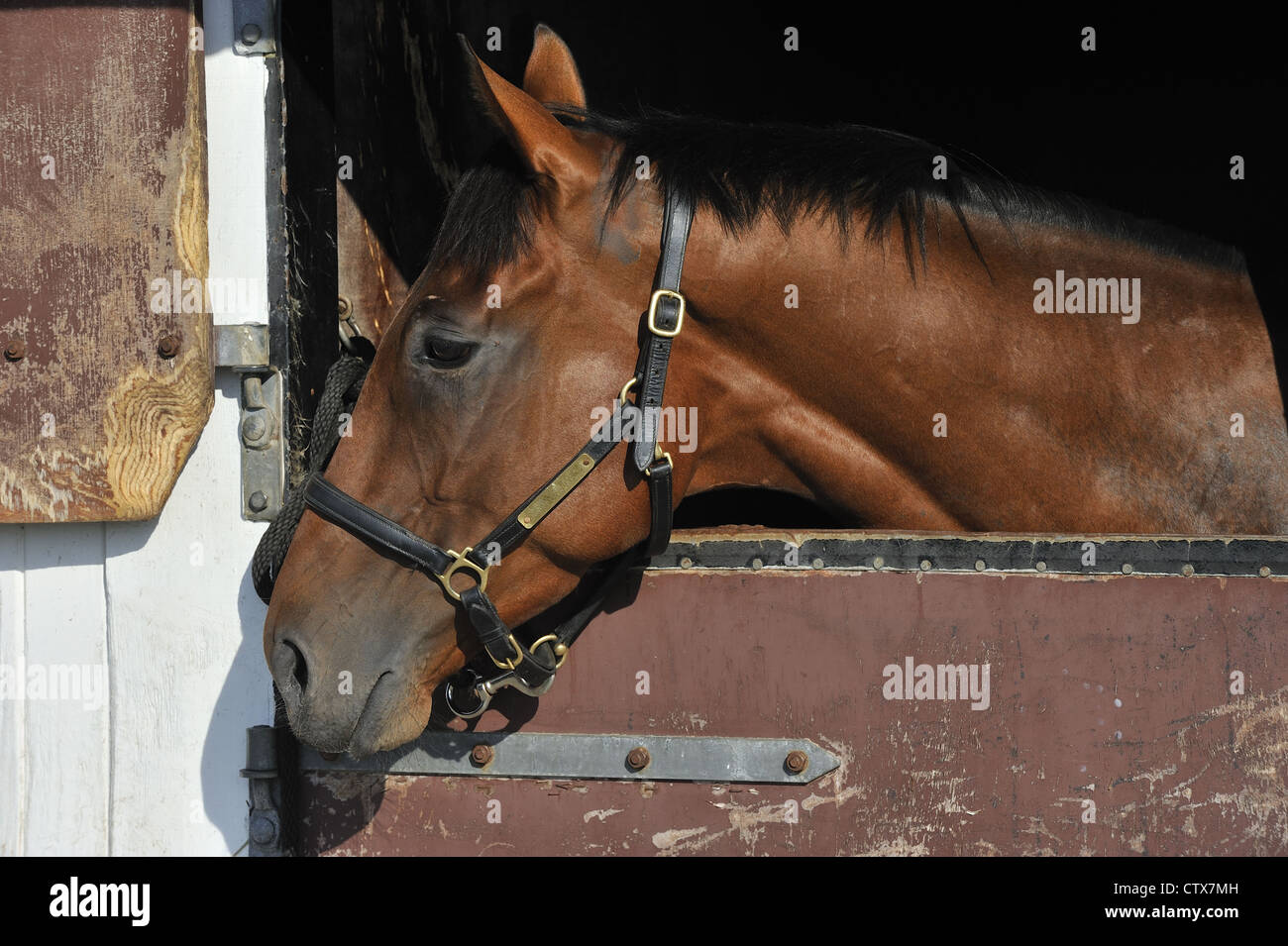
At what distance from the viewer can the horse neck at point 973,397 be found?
1.65 metres

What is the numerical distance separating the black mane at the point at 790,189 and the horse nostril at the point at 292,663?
644 mm

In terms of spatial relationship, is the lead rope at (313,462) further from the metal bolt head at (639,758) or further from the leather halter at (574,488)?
the metal bolt head at (639,758)

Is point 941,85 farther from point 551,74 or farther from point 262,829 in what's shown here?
point 262,829

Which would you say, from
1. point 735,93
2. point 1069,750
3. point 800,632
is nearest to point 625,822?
point 800,632

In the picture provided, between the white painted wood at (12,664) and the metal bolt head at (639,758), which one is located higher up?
the white painted wood at (12,664)

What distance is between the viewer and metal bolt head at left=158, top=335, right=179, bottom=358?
1698 mm

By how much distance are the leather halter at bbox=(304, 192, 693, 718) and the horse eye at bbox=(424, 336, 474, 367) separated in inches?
9.1

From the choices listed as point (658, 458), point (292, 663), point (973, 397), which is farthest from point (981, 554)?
point (292, 663)

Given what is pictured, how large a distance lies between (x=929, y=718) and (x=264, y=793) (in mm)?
1150

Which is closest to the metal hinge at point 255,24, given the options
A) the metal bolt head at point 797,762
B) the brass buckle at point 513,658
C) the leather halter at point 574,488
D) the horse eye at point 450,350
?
the horse eye at point 450,350

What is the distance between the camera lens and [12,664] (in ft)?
5.90

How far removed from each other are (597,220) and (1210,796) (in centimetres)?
133

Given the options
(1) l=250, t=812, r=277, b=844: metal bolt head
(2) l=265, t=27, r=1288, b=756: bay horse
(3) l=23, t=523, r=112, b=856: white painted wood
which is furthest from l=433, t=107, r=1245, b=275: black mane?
(1) l=250, t=812, r=277, b=844: metal bolt head

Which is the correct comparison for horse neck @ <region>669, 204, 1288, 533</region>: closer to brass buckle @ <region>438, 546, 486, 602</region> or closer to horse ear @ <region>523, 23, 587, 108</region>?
brass buckle @ <region>438, 546, 486, 602</region>
